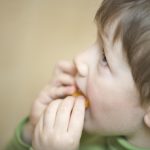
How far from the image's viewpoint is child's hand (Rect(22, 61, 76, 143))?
3.07 feet

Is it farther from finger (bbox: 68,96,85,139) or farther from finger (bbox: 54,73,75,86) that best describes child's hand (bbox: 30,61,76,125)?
finger (bbox: 68,96,85,139)

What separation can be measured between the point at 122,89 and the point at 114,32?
0.35 feet

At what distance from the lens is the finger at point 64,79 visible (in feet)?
3.02

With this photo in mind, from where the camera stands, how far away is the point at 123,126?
2.69ft

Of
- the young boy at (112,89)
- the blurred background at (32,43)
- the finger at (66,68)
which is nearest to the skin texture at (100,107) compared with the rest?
the young boy at (112,89)

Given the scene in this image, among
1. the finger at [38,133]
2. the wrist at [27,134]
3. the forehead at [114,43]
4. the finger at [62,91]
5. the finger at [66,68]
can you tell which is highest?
the forehead at [114,43]

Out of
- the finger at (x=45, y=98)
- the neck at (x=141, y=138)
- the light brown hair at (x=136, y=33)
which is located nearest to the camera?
the light brown hair at (x=136, y=33)

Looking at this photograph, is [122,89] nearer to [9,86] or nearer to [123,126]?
[123,126]

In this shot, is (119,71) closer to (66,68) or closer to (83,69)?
(83,69)

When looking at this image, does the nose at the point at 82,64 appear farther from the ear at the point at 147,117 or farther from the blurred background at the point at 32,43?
the blurred background at the point at 32,43

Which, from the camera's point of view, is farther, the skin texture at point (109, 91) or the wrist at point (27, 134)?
the wrist at point (27, 134)

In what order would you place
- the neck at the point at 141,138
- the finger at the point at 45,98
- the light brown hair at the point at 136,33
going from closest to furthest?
the light brown hair at the point at 136,33 → the neck at the point at 141,138 → the finger at the point at 45,98

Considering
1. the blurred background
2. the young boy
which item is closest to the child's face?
the young boy

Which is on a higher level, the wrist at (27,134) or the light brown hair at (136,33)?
the light brown hair at (136,33)
